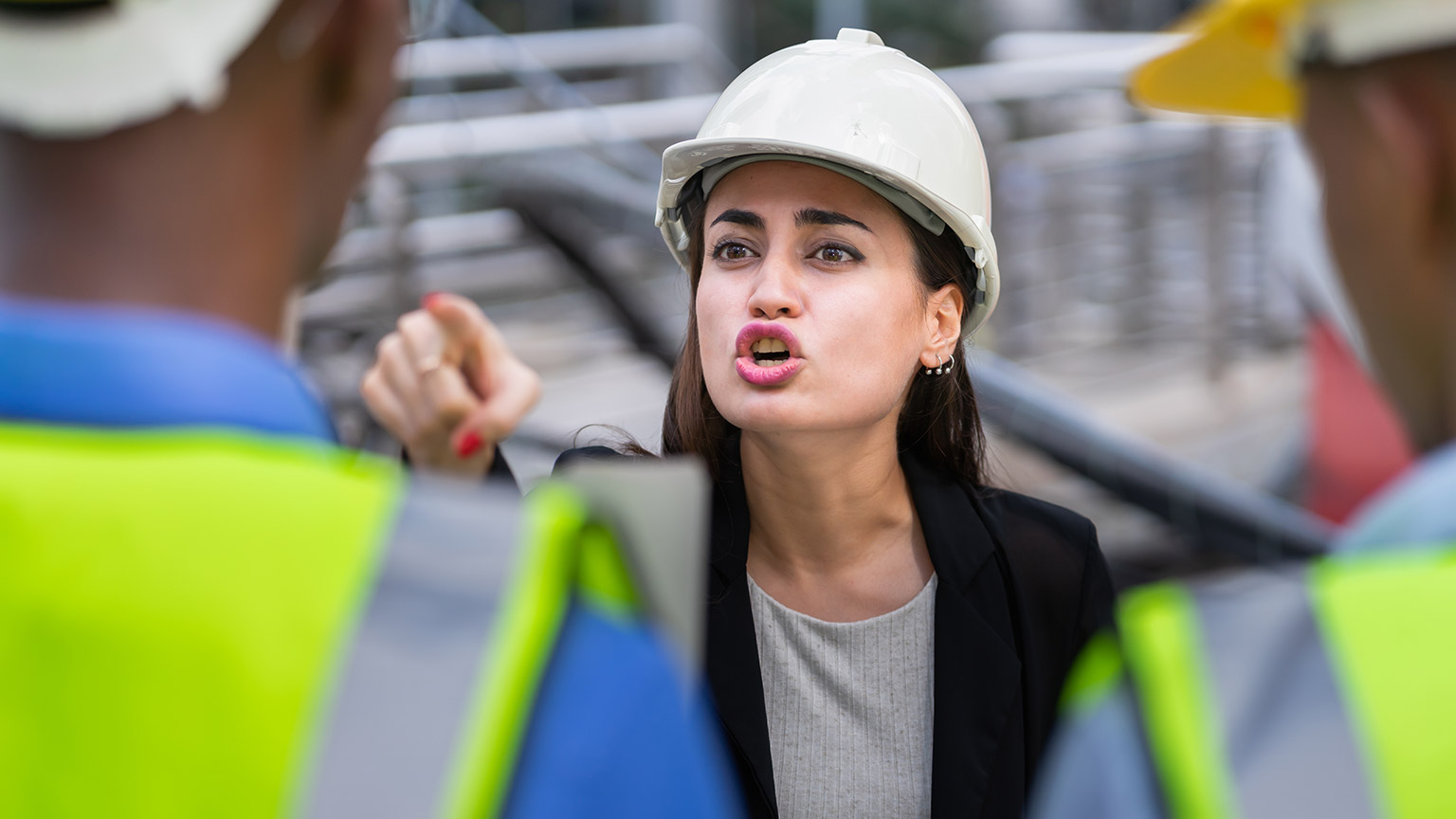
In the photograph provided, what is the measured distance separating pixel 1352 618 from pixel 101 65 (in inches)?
41.3

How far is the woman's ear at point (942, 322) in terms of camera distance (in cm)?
274

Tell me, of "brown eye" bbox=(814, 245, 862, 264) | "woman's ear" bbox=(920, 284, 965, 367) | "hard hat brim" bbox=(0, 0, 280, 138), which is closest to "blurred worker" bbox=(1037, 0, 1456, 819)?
"hard hat brim" bbox=(0, 0, 280, 138)

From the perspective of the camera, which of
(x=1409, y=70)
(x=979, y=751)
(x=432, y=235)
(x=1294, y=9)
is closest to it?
(x=1409, y=70)

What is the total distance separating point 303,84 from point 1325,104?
89 centimetres

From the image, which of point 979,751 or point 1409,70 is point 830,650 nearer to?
point 979,751

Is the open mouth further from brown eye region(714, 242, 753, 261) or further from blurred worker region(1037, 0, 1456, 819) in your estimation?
blurred worker region(1037, 0, 1456, 819)

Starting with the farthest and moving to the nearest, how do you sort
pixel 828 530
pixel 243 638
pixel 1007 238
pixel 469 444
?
pixel 1007 238 < pixel 828 530 < pixel 469 444 < pixel 243 638

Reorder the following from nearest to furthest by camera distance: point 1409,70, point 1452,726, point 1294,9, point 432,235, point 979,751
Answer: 1. point 1452,726
2. point 1409,70
3. point 1294,9
4. point 979,751
5. point 432,235

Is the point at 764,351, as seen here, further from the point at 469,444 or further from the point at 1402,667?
the point at 1402,667

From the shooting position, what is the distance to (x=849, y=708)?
8.36 ft

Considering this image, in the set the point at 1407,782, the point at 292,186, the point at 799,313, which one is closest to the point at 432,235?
the point at 799,313

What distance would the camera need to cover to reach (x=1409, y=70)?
3.86ft

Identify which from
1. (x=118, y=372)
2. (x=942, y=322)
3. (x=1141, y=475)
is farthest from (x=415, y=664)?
(x=1141, y=475)

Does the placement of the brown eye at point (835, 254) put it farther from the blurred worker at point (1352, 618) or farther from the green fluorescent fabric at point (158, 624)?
the green fluorescent fabric at point (158, 624)
